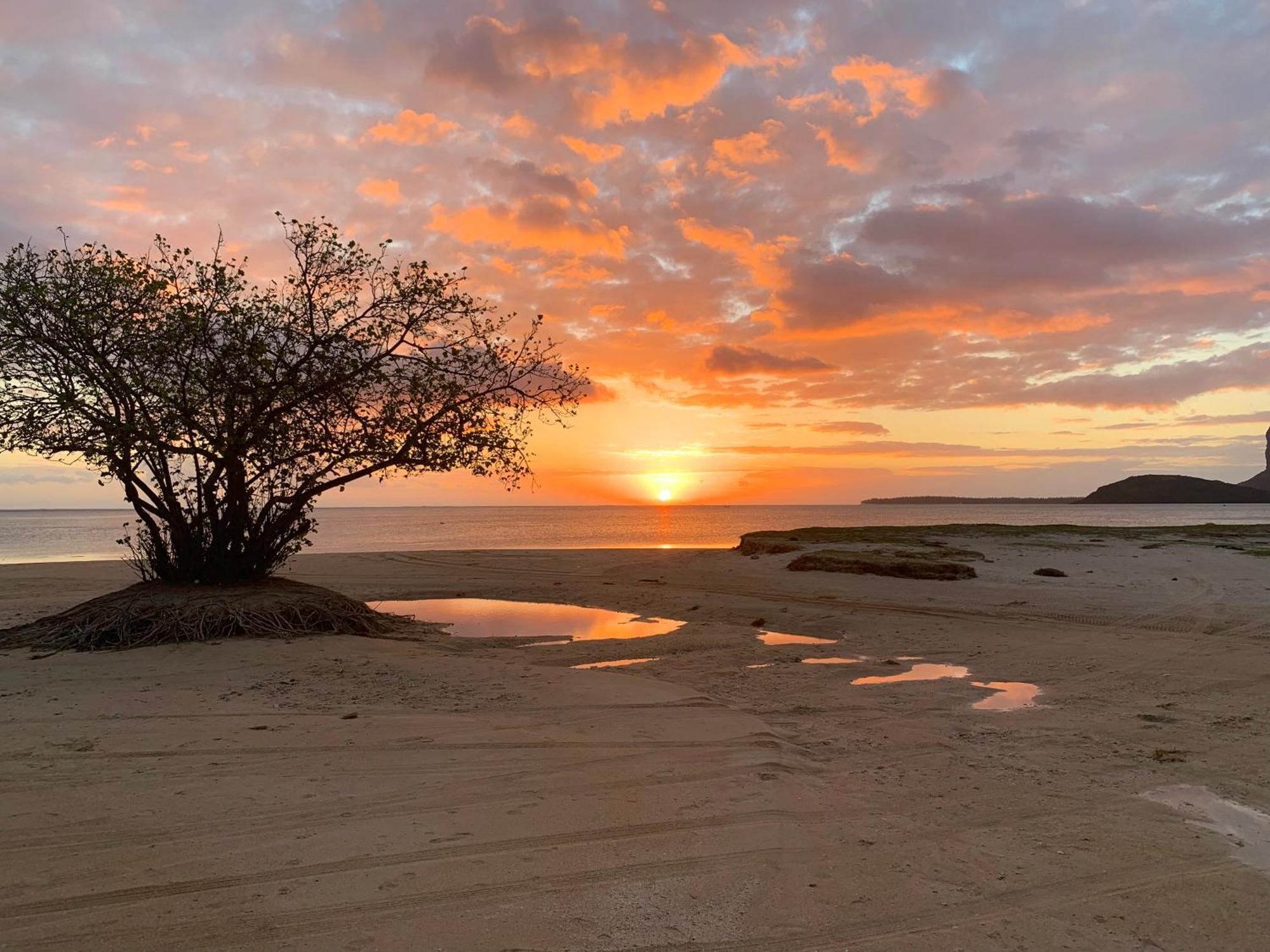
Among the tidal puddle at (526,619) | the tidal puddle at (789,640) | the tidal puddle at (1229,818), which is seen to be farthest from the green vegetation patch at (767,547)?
the tidal puddle at (1229,818)

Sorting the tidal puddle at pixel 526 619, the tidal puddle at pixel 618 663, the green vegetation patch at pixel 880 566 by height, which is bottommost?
the tidal puddle at pixel 618 663

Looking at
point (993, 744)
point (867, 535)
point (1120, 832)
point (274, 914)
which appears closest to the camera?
point (274, 914)

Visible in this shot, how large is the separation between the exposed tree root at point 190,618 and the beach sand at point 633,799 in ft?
2.34

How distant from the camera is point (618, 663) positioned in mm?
10055

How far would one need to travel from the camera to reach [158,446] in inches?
443

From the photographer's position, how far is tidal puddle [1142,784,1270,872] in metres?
4.21

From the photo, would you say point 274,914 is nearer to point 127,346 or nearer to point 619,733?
point 619,733

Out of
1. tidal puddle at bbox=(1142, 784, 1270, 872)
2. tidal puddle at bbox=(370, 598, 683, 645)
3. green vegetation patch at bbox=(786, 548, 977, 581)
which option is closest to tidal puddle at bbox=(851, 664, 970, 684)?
tidal puddle at bbox=(1142, 784, 1270, 872)

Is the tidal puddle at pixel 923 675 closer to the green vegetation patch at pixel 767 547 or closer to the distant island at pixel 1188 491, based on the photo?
the green vegetation patch at pixel 767 547

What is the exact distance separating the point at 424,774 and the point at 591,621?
8812mm

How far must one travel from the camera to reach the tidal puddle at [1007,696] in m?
7.50

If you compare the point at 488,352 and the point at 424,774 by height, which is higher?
the point at 488,352


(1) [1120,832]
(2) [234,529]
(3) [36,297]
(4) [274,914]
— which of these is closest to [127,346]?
(3) [36,297]

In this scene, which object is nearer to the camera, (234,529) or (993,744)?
(993,744)
